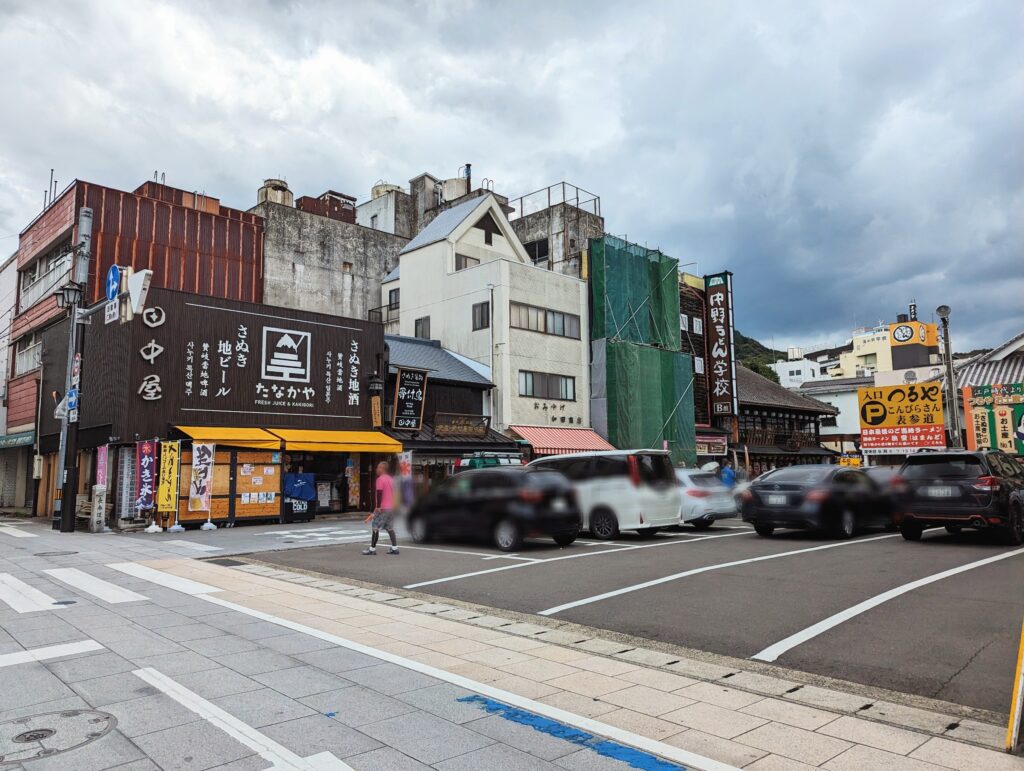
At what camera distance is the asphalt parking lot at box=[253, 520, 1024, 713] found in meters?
6.24

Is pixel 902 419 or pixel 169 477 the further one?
pixel 902 419

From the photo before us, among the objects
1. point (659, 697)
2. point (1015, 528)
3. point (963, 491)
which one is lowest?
point (659, 697)

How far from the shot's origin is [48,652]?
6.46 m

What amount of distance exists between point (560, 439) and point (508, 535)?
62.4 feet

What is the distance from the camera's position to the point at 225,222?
3575 centimetres

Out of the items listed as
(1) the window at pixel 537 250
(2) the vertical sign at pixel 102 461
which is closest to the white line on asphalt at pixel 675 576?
(2) the vertical sign at pixel 102 461

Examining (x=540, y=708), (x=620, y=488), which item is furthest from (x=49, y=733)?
(x=620, y=488)

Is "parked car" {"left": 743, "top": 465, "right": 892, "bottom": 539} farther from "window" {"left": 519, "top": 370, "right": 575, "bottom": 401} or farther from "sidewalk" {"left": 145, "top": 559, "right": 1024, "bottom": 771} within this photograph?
"window" {"left": 519, "top": 370, "right": 575, "bottom": 401}

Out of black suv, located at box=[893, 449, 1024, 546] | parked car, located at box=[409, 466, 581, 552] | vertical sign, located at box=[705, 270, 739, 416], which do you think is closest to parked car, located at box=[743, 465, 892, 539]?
black suv, located at box=[893, 449, 1024, 546]

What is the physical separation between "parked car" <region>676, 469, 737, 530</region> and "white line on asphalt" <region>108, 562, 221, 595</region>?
404 inches

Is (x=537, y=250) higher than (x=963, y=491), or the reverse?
(x=537, y=250)

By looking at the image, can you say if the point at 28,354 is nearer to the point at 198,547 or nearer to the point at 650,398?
the point at 198,547

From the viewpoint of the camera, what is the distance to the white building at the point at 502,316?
31.5 m

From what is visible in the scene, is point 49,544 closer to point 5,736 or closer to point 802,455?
point 5,736
